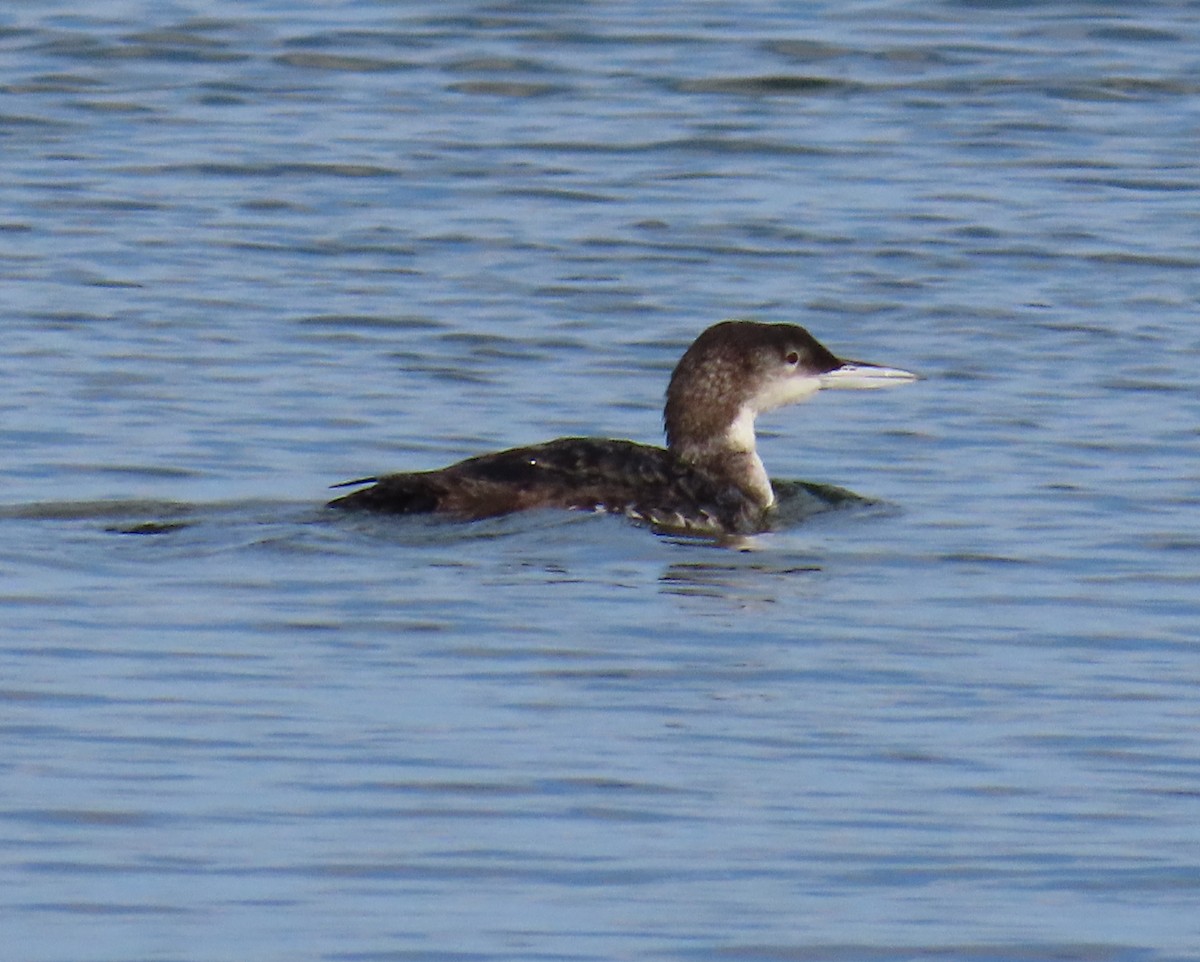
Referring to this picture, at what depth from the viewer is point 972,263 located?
13.9m

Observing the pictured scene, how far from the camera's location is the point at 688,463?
33.8 ft

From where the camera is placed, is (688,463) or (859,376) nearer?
(688,463)

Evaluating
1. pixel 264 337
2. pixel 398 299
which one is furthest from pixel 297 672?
pixel 398 299

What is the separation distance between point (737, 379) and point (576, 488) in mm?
1287

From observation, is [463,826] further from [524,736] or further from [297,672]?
[297,672]

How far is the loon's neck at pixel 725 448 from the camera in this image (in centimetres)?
1041

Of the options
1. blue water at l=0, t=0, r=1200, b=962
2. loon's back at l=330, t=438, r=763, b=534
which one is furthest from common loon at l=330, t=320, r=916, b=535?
blue water at l=0, t=0, r=1200, b=962

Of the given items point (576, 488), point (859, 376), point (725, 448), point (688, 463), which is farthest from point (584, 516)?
point (859, 376)

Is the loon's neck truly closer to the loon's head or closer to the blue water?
the loon's head

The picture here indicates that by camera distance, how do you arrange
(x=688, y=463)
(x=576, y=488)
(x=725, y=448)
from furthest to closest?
(x=725, y=448) → (x=688, y=463) → (x=576, y=488)

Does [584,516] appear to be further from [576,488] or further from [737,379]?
[737,379]

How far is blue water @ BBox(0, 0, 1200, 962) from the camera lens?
579 centimetres

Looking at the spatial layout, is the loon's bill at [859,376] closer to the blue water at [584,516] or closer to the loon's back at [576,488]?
the blue water at [584,516]

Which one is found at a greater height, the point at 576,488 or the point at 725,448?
the point at 576,488
